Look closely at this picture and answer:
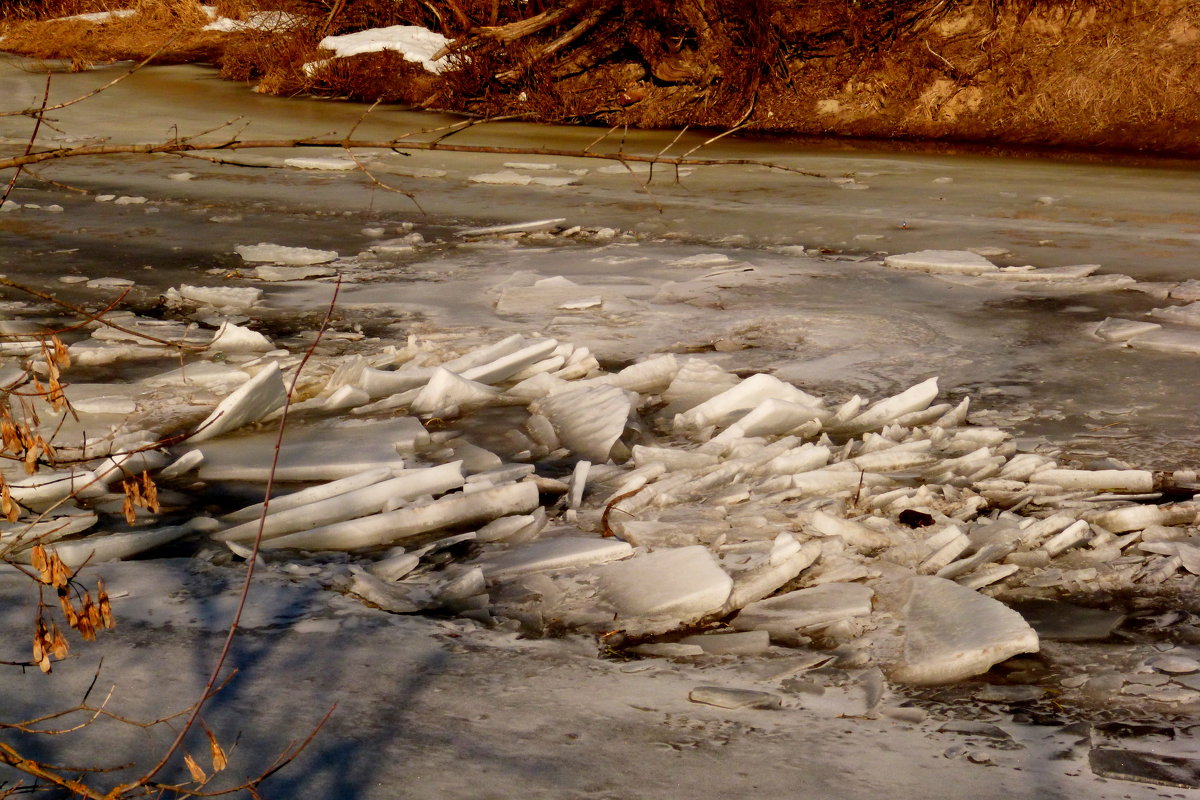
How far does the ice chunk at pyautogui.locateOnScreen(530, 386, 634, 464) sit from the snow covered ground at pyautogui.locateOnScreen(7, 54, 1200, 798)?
0.07 ft

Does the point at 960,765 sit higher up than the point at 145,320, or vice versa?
the point at 960,765

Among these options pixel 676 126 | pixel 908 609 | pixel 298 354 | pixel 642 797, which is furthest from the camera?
pixel 676 126

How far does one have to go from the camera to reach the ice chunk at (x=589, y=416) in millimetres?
3572

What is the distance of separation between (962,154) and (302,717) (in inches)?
364

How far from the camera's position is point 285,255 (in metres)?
6.19

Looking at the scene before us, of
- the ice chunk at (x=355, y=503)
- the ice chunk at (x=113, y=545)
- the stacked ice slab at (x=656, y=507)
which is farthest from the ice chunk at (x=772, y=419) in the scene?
the ice chunk at (x=113, y=545)

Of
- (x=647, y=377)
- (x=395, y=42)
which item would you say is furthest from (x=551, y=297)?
(x=395, y=42)

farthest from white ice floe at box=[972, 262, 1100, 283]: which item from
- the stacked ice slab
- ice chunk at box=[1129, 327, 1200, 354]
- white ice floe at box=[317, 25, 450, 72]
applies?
white ice floe at box=[317, 25, 450, 72]

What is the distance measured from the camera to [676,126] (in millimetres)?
12047

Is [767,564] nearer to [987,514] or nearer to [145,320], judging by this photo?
[987,514]

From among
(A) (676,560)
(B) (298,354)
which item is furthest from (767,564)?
(B) (298,354)

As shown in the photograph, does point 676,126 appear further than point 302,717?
Yes

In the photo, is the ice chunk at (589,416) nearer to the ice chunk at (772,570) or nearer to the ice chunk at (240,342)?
the ice chunk at (772,570)

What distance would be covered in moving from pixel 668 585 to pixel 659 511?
491mm
